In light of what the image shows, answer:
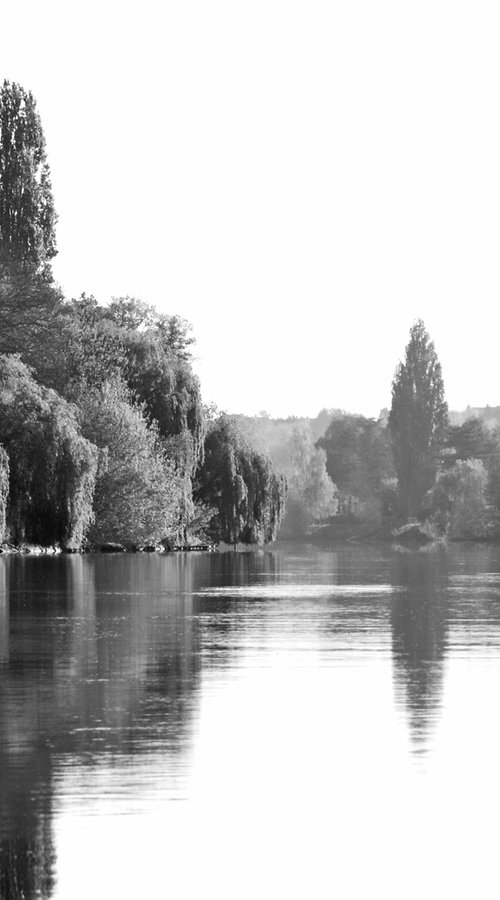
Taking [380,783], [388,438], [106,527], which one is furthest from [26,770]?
[388,438]

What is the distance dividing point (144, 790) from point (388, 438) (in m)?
165

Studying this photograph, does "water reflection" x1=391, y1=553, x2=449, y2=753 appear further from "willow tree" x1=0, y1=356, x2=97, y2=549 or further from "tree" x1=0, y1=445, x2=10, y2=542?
"willow tree" x1=0, y1=356, x2=97, y2=549

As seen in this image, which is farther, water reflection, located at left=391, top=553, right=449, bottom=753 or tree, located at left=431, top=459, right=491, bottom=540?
tree, located at left=431, top=459, right=491, bottom=540

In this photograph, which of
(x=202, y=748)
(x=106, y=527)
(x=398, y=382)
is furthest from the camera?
(x=398, y=382)

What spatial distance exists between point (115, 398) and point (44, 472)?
1473 cm

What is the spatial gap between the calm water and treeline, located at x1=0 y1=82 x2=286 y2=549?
38141mm

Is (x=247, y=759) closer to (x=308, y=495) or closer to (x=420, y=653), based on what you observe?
(x=420, y=653)

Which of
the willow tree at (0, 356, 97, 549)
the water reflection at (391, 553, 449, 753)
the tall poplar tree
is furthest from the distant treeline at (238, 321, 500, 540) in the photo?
the water reflection at (391, 553, 449, 753)

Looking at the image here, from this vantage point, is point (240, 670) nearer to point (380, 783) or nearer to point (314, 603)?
point (380, 783)

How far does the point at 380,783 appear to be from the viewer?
1104 cm

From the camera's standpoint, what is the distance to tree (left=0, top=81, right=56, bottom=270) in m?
74.9

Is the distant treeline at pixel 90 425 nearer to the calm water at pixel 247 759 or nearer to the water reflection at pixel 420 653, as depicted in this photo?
the water reflection at pixel 420 653

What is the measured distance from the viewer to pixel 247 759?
12031 millimetres

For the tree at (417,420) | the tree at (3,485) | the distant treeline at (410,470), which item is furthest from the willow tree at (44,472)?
the tree at (417,420)
